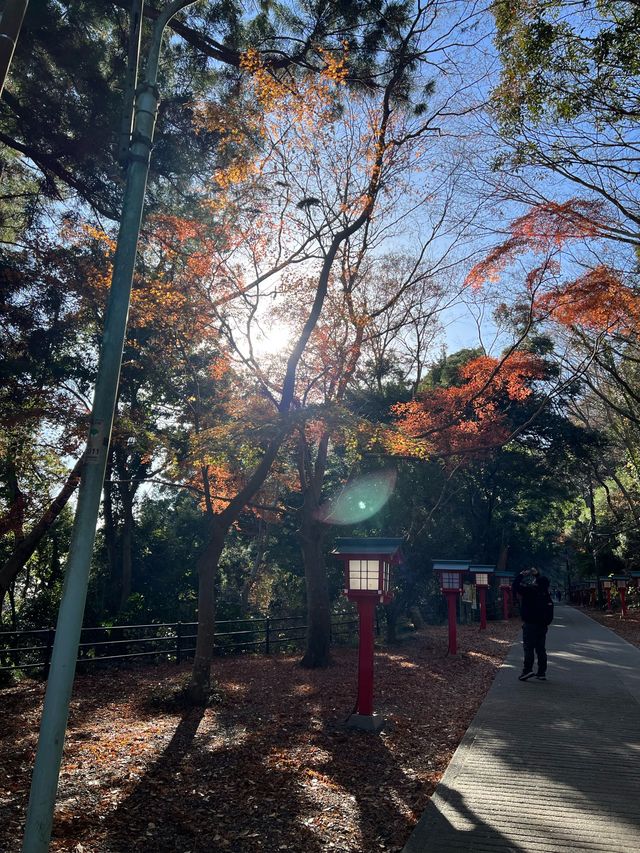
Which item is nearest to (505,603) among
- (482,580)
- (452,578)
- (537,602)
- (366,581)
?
(482,580)

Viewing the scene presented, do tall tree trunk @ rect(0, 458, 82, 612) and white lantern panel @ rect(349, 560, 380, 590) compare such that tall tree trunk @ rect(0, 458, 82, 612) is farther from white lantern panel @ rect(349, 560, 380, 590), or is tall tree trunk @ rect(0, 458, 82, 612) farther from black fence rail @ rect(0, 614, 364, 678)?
white lantern panel @ rect(349, 560, 380, 590)

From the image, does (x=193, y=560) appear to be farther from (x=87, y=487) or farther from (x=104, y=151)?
(x=87, y=487)

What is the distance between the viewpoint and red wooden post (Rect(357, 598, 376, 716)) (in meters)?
7.36

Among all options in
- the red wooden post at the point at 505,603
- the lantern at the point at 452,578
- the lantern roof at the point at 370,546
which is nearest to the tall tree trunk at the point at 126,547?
the lantern at the point at 452,578

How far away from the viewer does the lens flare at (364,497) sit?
1647 cm

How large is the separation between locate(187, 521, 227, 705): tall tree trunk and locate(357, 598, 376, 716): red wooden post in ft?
7.59

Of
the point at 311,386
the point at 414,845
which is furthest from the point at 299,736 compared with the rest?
the point at 311,386

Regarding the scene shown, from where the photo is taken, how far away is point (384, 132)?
9875mm

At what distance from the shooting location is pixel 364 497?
17578mm

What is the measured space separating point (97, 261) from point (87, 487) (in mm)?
9422

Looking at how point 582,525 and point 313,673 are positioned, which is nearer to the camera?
point 313,673

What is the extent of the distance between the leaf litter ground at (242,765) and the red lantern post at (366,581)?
698mm

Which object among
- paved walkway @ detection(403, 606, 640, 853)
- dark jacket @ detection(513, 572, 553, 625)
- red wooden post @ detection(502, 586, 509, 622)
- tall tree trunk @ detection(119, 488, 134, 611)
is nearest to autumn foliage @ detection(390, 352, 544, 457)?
dark jacket @ detection(513, 572, 553, 625)

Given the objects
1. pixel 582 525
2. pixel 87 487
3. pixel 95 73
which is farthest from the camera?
pixel 582 525
